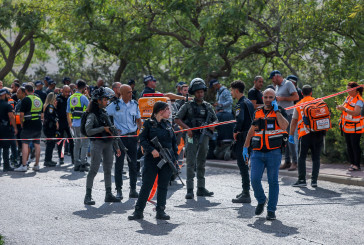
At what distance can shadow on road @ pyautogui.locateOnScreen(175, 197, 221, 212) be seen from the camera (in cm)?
882

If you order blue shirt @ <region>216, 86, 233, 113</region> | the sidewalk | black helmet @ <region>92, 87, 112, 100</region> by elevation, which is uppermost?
blue shirt @ <region>216, 86, 233, 113</region>

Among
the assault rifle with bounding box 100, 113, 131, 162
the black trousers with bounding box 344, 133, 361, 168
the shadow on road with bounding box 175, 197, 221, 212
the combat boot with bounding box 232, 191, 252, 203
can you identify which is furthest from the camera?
the black trousers with bounding box 344, 133, 361, 168

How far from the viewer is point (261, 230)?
7227mm

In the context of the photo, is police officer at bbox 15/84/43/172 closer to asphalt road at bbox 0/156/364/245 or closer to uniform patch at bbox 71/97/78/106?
uniform patch at bbox 71/97/78/106

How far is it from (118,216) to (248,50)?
13.5 metres

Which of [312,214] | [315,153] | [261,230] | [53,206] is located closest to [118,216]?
[53,206]

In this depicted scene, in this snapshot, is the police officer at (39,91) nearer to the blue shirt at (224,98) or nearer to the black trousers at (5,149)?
the black trousers at (5,149)

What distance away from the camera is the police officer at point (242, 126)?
9289mm

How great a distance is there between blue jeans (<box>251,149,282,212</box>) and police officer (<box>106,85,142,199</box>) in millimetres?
2511

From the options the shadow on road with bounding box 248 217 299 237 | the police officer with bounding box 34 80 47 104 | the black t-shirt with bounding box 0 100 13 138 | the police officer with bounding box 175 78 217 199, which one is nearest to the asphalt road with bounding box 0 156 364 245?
the shadow on road with bounding box 248 217 299 237

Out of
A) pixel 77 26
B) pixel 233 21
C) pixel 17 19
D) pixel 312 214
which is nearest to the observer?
pixel 312 214

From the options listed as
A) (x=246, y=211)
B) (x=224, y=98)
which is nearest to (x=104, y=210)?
(x=246, y=211)

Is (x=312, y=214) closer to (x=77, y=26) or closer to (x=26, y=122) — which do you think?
(x=26, y=122)

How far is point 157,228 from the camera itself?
7461 millimetres
